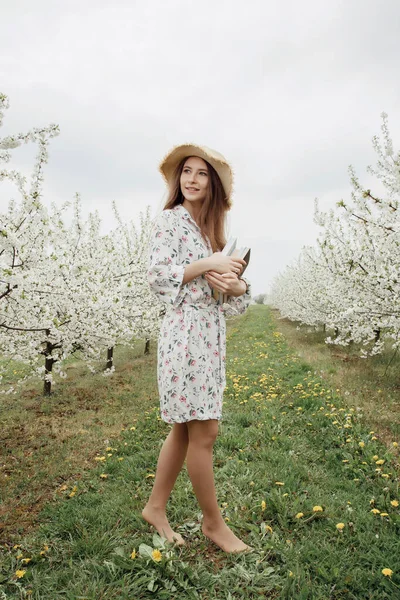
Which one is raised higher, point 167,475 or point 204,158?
point 204,158

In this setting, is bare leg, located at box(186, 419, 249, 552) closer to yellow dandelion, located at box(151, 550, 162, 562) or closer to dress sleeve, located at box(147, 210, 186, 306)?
yellow dandelion, located at box(151, 550, 162, 562)

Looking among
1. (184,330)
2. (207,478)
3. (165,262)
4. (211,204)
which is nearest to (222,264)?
(165,262)

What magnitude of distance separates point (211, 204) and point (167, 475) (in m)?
1.73

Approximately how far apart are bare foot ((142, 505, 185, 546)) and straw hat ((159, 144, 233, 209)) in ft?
6.63

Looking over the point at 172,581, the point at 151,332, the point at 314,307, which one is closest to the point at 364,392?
the point at 172,581

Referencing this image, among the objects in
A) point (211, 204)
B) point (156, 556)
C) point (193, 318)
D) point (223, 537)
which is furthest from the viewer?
point (211, 204)

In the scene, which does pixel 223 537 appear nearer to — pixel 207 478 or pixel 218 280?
pixel 207 478

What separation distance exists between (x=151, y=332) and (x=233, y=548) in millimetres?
10046

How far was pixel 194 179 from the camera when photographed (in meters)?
2.41

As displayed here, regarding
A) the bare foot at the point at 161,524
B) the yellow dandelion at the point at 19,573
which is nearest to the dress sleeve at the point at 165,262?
the bare foot at the point at 161,524

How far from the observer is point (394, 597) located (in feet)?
6.40

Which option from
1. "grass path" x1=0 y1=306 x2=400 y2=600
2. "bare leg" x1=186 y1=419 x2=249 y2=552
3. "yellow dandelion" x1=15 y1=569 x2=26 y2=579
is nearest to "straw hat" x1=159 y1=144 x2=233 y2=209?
"bare leg" x1=186 y1=419 x2=249 y2=552

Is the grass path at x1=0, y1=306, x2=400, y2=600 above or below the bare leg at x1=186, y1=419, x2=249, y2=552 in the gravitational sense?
below

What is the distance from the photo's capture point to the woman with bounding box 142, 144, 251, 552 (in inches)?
84.4
